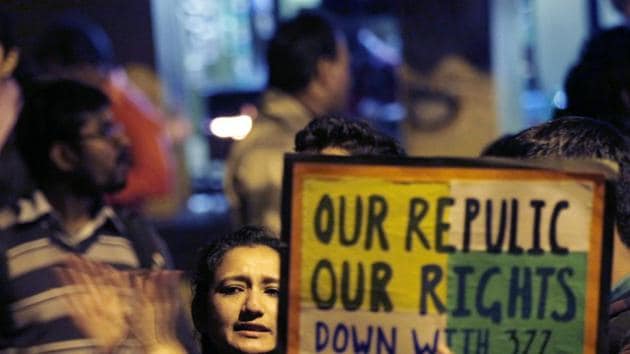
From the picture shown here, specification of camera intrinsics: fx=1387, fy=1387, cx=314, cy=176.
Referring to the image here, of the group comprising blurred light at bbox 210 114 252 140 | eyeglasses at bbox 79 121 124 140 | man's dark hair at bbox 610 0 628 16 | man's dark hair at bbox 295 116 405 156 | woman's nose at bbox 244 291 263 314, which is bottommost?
woman's nose at bbox 244 291 263 314

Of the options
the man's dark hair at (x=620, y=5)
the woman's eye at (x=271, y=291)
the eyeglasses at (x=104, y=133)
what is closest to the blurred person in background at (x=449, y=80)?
the man's dark hair at (x=620, y=5)

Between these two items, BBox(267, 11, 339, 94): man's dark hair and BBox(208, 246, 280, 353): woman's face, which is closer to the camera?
BBox(208, 246, 280, 353): woman's face

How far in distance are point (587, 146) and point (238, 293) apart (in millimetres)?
928

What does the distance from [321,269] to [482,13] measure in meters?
4.94

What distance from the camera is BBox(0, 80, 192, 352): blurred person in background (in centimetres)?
421

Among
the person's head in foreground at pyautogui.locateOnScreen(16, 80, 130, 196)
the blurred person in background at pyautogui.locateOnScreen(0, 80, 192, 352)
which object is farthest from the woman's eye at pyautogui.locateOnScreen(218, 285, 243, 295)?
the person's head in foreground at pyautogui.locateOnScreen(16, 80, 130, 196)

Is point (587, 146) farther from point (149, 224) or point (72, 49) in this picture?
point (72, 49)

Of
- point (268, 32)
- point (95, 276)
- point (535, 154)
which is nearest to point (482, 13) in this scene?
point (268, 32)

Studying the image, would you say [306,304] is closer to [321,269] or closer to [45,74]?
[321,269]

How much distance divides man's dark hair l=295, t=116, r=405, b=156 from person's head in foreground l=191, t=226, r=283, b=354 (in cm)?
39

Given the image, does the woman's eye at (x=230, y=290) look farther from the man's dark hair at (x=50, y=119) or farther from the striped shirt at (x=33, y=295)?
the man's dark hair at (x=50, y=119)

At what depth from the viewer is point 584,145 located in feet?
10.6

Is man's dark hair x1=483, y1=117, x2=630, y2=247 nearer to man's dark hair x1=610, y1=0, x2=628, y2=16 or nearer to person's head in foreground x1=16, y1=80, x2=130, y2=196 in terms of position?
person's head in foreground x1=16, y1=80, x2=130, y2=196

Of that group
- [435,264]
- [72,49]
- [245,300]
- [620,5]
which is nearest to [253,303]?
[245,300]
